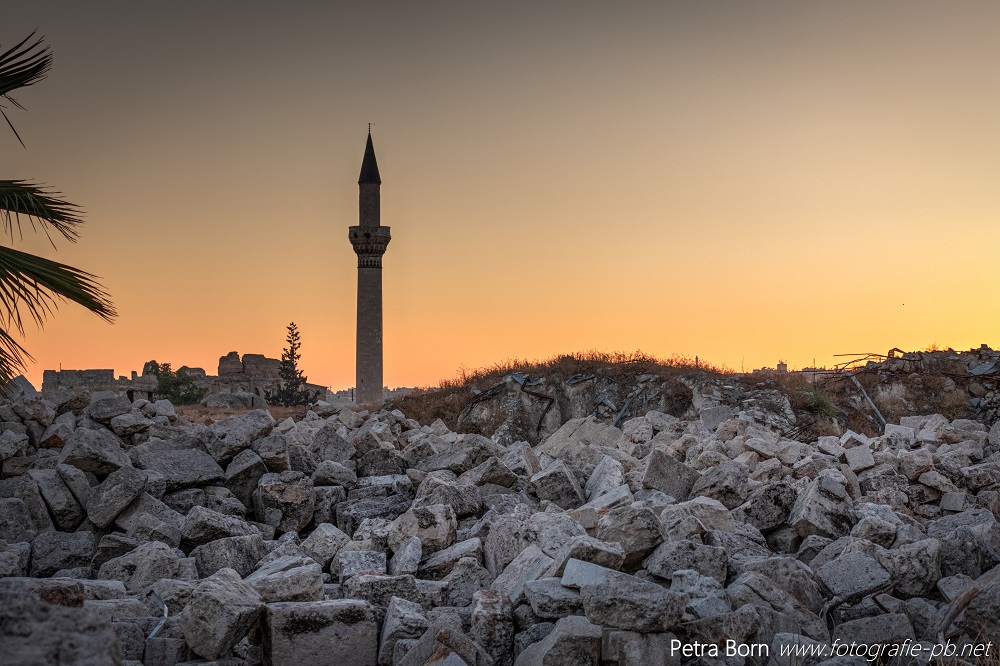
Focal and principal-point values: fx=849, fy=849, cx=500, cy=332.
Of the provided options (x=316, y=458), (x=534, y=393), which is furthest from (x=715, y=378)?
(x=316, y=458)

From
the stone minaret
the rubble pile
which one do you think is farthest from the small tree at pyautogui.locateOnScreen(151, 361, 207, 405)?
the rubble pile

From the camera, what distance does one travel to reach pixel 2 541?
7586 millimetres

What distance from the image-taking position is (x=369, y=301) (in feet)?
129

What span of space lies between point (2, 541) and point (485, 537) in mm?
4324

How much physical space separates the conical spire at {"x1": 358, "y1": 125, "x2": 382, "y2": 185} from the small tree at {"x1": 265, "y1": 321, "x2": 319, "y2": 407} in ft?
26.6

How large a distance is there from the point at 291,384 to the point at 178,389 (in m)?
5.22

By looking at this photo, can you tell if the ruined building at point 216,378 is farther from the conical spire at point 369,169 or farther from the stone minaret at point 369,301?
the conical spire at point 369,169

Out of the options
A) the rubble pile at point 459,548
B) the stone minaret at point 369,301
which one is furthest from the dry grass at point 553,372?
the stone minaret at point 369,301

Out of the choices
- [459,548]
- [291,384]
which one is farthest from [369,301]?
[459,548]

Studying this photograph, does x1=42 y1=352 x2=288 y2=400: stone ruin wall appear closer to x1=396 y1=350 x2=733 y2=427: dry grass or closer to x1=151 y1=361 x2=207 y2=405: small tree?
x1=151 y1=361 x2=207 y2=405: small tree

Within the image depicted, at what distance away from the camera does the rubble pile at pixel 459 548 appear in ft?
17.1

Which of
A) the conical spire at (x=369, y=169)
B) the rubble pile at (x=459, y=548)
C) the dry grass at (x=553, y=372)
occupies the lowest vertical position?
the rubble pile at (x=459, y=548)

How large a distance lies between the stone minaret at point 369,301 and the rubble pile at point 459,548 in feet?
90.3

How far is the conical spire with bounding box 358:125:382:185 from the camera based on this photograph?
4069 cm
